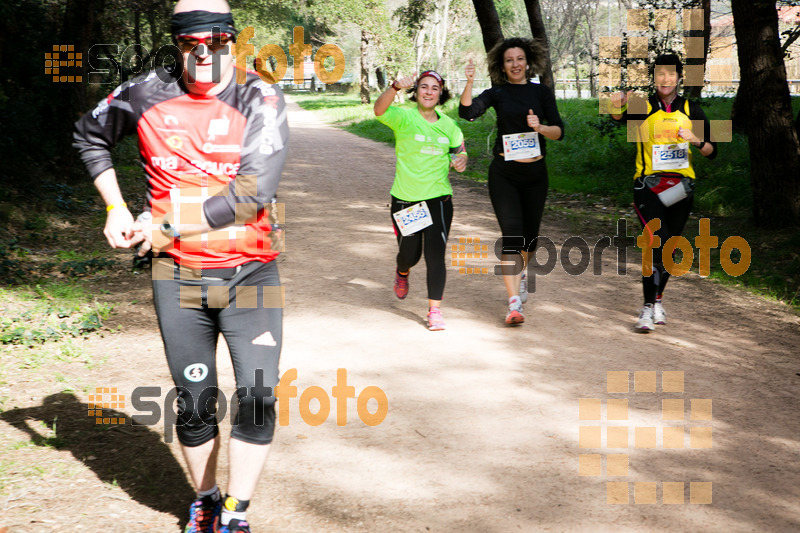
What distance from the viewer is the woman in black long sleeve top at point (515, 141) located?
6.86m

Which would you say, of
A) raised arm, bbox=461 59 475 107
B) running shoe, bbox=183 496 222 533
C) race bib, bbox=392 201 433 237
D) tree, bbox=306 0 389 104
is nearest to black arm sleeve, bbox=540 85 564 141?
raised arm, bbox=461 59 475 107

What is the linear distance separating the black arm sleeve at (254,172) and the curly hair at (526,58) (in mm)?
4222

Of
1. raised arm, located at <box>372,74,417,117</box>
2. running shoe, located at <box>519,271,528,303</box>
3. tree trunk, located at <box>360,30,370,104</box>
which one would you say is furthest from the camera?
tree trunk, located at <box>360,30,370,104</box>

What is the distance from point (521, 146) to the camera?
6863 millimetres

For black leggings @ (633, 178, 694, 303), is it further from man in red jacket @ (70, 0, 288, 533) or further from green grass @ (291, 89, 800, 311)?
man in red jacket @ (70, 0, 288, 533)

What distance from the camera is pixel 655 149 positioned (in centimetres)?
673

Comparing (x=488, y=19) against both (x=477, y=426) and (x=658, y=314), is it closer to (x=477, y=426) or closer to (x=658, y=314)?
(x=658, y=314)

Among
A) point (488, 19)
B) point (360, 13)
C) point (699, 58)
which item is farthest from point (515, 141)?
point (360, 13)

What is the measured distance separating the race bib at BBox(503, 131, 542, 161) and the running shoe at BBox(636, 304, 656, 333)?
68.7 inches

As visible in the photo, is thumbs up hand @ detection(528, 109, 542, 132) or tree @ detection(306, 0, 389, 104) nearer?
thumbs up hand @ detection(528, 109, 542, 132)

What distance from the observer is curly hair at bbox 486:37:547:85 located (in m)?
7.02

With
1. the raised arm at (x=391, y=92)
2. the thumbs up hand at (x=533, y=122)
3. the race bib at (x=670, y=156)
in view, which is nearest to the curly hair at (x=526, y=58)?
the thumbs up hand at (x=533, y=122)

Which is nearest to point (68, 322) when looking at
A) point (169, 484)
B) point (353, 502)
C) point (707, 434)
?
point (169, 484)

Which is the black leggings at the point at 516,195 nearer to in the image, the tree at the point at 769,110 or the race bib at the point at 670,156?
the race bib at the point at 670,156
